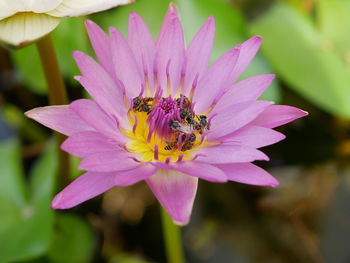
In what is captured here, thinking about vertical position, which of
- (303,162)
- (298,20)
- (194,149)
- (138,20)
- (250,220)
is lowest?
(250,220)

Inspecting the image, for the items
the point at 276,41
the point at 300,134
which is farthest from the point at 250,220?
the point at 276,41

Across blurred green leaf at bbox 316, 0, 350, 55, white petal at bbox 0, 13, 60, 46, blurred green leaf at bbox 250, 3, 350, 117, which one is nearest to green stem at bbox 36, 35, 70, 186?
white petal at bbox 0, 13, 60, 46

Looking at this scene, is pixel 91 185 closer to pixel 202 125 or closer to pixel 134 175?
pixel 134 175

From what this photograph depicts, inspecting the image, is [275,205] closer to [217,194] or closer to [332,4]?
[217,194]

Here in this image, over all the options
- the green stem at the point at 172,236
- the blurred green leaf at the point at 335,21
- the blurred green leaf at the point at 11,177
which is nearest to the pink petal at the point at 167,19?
the green stem at the point at 172,236

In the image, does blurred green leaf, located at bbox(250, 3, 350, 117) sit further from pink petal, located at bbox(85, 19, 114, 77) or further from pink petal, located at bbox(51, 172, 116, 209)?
pink petal, located at bbox(51, 172, 116, 209)

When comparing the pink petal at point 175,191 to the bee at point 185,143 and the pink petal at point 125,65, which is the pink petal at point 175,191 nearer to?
the bee at point 185,143
